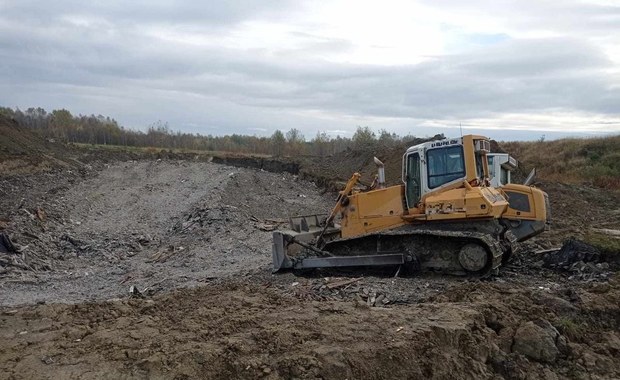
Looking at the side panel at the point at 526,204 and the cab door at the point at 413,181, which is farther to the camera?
the side panel at the point at 526,204

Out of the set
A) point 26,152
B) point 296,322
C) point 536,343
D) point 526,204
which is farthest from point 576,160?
point 296,322

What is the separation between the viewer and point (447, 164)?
9742 millimetres

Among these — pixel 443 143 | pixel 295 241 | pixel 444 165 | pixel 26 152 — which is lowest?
pixel 295 241

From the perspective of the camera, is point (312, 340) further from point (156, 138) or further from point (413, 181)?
point (156, 138)

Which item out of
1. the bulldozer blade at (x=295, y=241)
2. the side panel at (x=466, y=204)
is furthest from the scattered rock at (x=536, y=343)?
the bulldozer blade at (x=295, y=241)

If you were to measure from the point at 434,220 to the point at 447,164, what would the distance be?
0.95 m

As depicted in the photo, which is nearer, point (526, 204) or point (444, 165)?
point (444, 165)

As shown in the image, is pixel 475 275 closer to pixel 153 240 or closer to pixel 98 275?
pixel 98 275

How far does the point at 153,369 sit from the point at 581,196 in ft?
60.9

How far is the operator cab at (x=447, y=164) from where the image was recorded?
959 cm

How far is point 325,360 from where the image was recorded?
17.3ft

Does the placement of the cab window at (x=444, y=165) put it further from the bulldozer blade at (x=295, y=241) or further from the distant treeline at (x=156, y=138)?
the distant treeline at (x=156, y=138)

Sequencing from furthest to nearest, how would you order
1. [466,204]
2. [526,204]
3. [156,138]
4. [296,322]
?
1. [156,138]
2. [526,204]
3. [466,204]
4. [296,322]

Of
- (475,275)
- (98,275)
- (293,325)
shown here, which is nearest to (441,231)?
(475,275)
